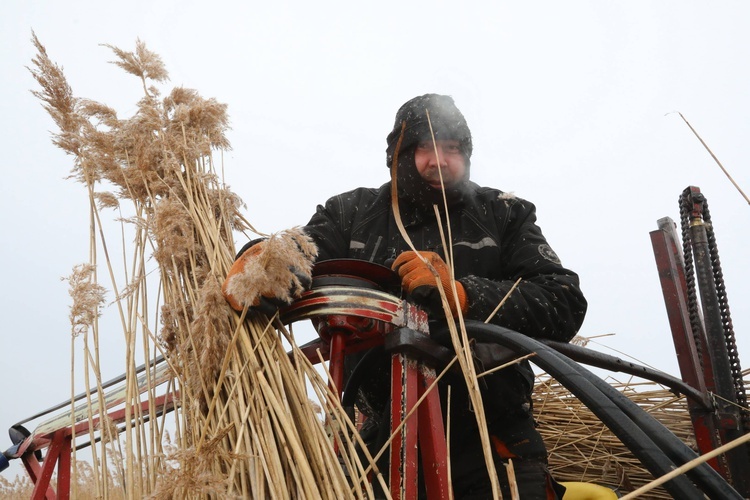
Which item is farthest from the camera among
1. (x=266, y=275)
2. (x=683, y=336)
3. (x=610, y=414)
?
(x=683, y=336)

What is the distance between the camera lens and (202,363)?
3.95 feet

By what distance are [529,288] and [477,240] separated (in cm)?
37

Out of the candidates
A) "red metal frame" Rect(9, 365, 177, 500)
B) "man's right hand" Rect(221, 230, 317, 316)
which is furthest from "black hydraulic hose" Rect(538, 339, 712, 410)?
"red metal frame" Rect(9, 365, 177, 500)

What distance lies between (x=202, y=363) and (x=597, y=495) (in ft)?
4.94

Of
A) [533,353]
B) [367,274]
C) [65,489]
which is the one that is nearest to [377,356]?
[367,274]

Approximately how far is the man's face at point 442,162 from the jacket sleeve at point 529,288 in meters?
0.23

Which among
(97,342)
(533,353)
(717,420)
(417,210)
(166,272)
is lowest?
(717,420)

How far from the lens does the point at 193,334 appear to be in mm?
1229

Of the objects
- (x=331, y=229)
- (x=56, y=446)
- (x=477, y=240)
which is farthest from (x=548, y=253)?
(x=56, y=446)

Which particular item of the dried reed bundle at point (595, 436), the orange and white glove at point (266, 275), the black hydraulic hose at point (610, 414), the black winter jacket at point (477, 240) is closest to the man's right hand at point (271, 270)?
the orange and white glove at point (266, 275)

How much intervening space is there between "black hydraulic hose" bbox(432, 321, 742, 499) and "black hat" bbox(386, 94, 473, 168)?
3.17 feet

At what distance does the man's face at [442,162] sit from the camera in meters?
2.01

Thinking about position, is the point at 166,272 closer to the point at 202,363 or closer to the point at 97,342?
the point at 97,342

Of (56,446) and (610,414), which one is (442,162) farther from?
(56,446)
